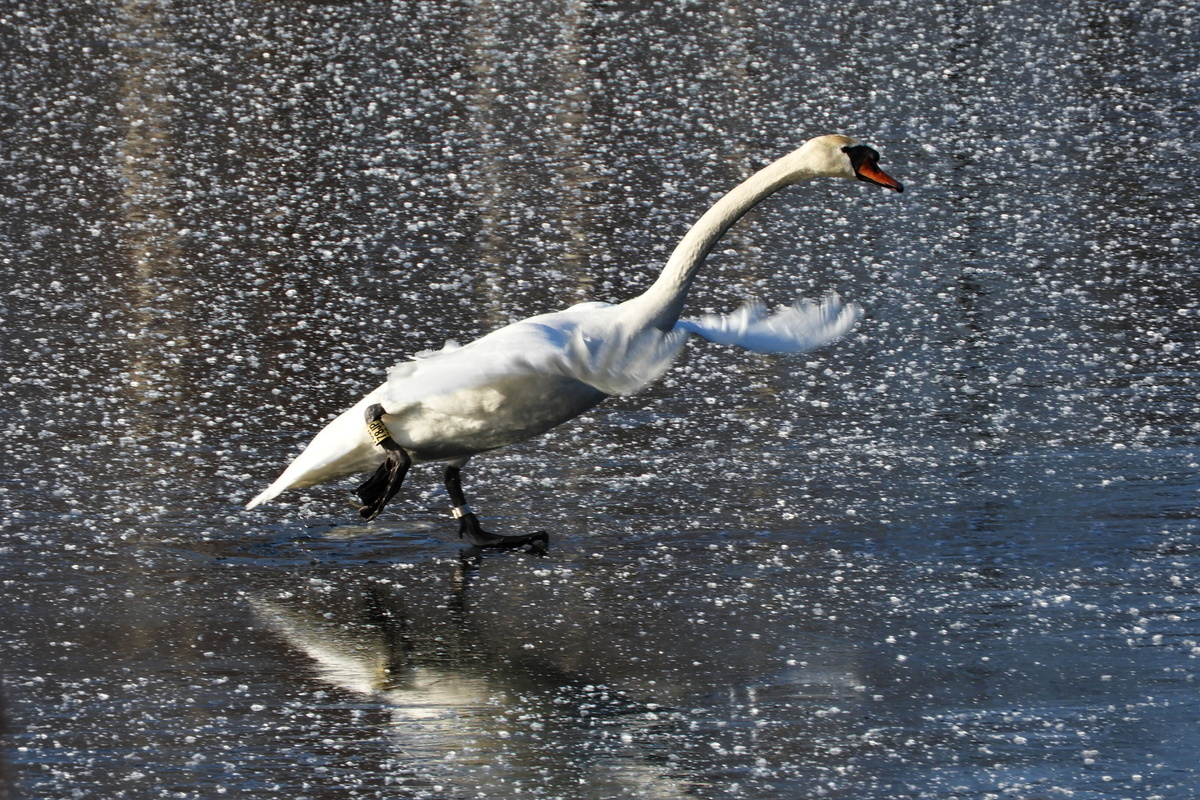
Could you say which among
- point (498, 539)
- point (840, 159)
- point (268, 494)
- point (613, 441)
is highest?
point (840, 159)

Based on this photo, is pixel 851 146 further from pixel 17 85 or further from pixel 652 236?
pixel 17 85

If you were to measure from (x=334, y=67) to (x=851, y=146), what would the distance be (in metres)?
6.86

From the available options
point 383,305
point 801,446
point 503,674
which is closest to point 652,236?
point 383,305

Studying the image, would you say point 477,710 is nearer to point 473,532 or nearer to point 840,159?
point 473,532

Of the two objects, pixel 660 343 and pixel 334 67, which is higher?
pixel 334 67

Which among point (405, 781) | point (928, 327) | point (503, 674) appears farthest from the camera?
point (928, 327)

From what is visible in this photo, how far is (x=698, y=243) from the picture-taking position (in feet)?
17.0

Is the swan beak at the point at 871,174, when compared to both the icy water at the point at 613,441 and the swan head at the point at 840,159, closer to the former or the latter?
the swan head at the point at 840,159

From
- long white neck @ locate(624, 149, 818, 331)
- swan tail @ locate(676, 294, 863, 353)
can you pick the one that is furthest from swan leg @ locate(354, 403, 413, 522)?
swan tail @ locate(676, 294, 863, 353)

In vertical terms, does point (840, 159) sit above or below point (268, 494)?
above

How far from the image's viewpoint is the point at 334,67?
11.7 m

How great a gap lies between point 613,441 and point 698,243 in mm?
1081

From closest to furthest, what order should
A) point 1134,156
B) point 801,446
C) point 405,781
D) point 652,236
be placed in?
point 405,781
point 801,446
point 652,236
point 1134,156

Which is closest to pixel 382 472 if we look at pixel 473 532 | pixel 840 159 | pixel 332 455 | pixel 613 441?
pixel 332 455
